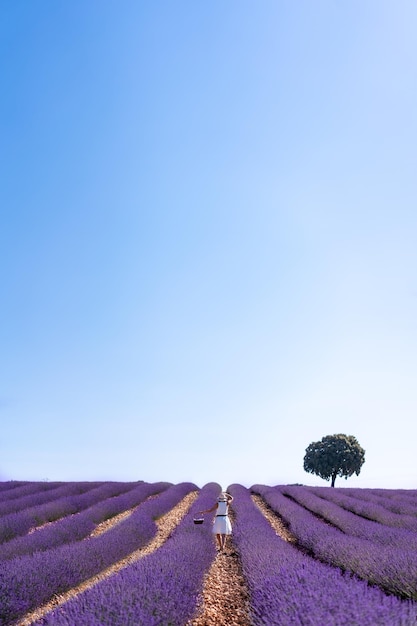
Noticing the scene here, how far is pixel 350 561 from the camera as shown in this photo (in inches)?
211

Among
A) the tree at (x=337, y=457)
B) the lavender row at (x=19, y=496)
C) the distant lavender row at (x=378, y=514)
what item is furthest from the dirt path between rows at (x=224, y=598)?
the tree at (x=337, y=457)

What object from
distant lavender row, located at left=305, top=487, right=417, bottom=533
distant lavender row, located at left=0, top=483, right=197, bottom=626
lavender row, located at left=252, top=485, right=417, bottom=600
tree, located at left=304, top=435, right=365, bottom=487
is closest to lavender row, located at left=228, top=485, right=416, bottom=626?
lavender row, located at left=252, top=485, right=417, bottom=600

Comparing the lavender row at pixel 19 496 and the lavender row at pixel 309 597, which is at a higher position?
the lavender row at pixel 309 597

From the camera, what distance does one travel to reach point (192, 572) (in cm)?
494

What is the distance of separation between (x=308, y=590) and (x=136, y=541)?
534 cm

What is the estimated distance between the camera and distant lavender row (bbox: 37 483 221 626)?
321cm

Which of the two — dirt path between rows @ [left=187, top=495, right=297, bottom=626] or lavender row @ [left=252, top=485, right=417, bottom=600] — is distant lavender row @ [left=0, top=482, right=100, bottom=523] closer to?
dirt path between rows @ [left=187, top=495, right=297, bottom=626]

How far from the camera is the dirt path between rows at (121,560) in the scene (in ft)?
15.9

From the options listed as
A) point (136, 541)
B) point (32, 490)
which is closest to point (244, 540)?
point (136, 541)

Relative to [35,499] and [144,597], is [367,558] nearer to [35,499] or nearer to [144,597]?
[144,597]

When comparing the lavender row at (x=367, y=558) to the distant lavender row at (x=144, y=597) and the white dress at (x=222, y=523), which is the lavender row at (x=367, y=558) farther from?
the distant lavender row at (x=144, y=597)

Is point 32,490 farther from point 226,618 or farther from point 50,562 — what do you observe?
point 226,618

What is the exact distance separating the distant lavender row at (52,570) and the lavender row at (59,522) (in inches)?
32.5

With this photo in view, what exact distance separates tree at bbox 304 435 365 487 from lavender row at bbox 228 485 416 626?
24.4 metres
